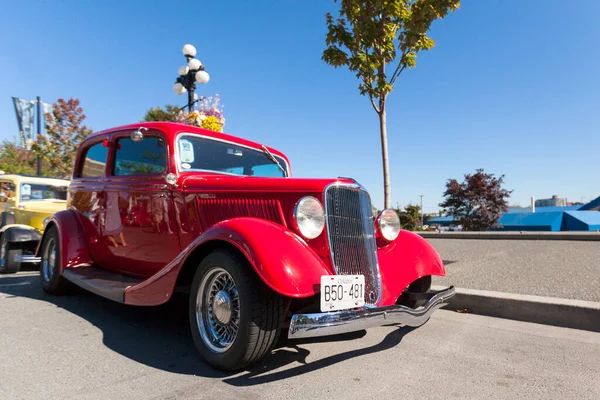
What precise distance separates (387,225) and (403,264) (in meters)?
0.37

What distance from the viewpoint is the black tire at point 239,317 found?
7.32ft

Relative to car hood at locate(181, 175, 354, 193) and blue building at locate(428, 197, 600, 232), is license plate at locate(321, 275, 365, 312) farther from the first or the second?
blue building at locate(428, 197, 600, 232)

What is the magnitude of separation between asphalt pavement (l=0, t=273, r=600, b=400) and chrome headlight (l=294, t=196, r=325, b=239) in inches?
35.2

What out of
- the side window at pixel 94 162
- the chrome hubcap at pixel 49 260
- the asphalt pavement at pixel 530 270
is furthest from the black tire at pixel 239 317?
the asphalt pavement at pixel 530 270

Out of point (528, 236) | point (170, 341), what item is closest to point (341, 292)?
point (170, 341)

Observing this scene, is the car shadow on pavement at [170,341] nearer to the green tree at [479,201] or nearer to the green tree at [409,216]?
the green tree at [409,216]

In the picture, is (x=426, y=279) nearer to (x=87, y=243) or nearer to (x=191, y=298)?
(x=191, y=298)

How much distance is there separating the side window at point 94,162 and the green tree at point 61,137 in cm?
1643

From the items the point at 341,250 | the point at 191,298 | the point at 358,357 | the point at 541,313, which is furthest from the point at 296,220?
the point at 541,313

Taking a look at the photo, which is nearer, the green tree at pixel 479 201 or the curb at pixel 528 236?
the curb at pixel 528 236

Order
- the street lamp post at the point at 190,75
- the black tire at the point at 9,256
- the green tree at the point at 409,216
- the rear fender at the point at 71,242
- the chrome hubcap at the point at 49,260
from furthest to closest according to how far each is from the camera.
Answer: the green tree at the point at 409,216 → the street lamp post at the point at 190,75 → the black tire at the point at 9,256 → the chrome hubcap at the point at 49,260 → the rear fender at the point at 71,242

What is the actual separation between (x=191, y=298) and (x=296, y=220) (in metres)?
0.92

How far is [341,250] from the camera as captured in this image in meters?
2.65

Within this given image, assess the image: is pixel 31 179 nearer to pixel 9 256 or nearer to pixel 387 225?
pixel 9 256
